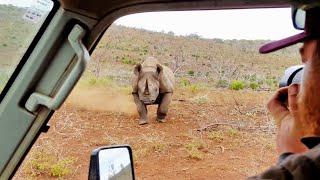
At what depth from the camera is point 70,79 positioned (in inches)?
57.6

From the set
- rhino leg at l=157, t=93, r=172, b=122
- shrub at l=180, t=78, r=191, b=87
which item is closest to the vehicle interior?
shrub at l=180, t=78, r=191, b=87

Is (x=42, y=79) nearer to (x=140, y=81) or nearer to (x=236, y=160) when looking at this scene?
(x=236, y=160)

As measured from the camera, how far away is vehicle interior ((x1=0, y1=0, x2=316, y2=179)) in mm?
1475

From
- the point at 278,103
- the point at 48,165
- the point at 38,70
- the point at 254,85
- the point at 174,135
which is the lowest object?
the point at 48,165

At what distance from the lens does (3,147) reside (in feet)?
4.96

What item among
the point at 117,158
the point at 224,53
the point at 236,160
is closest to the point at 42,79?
the point at 117,158

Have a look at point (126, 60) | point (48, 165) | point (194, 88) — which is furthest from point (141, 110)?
point (48, 165)

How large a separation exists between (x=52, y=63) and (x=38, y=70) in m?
0.04

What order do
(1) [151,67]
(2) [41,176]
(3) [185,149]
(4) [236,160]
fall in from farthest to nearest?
(1) [151,67] < (3) [185,149] < (4) [236,160] < (2) [41,176]

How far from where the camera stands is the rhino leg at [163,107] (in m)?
6.23

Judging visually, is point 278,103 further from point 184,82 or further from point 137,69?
point 137,69

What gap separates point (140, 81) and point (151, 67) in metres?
0.24

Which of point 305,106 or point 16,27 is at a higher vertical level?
point 305,106

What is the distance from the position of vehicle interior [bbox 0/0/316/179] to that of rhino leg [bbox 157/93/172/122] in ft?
15.4
